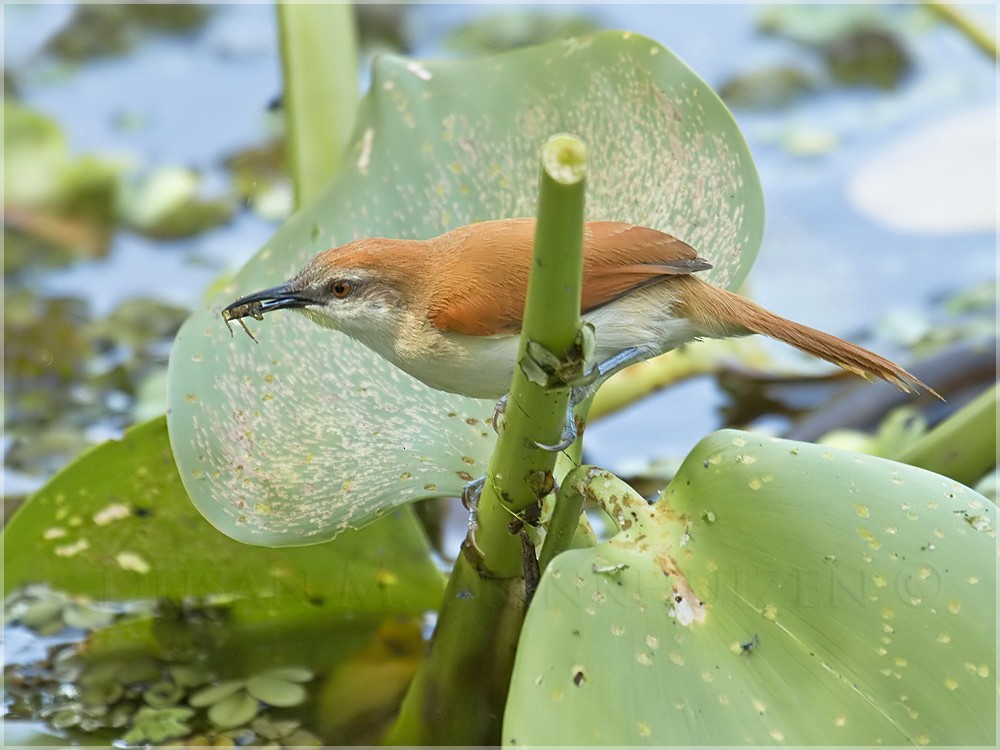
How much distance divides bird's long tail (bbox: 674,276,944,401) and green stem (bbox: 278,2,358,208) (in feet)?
3.49

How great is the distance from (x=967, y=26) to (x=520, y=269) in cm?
226

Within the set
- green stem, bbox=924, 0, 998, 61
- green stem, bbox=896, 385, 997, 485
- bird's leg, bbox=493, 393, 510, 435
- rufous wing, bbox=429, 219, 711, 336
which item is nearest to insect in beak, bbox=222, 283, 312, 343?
rufous wing, bbox=429, 219, 711, 336

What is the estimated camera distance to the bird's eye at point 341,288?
175cm

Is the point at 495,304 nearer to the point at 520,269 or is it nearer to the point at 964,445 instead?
the point at 520,269

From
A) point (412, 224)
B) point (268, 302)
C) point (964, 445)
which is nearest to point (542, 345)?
point (268, 302)

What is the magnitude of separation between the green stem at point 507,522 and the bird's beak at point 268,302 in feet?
1.71

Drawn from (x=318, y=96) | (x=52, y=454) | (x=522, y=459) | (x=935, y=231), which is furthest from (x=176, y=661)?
(x=935, y=231)

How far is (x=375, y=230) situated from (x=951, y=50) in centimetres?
301

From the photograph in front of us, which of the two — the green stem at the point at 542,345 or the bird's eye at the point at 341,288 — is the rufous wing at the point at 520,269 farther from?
the green stem at the point at 542,345

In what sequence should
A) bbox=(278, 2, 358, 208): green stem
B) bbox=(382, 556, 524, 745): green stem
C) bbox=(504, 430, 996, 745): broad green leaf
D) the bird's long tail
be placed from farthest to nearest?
bbox=(278, 2, 358, 208): green stem → the bird's long tail → bbox=(382, 556, 524, 745): green stem → bbox=(504, 430, 996, 745): broad green leaf

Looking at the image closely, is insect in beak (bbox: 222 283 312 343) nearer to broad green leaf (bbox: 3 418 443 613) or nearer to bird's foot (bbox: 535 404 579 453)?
broad green leaf (bbox: 3 418 443 613)

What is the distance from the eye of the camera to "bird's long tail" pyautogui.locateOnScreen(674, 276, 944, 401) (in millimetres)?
1641

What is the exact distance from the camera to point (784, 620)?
48.7 inches

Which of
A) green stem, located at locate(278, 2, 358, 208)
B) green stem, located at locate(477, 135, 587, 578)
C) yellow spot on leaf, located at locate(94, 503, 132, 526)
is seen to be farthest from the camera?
green stem, located at locate(278, 2, 358, 208)
